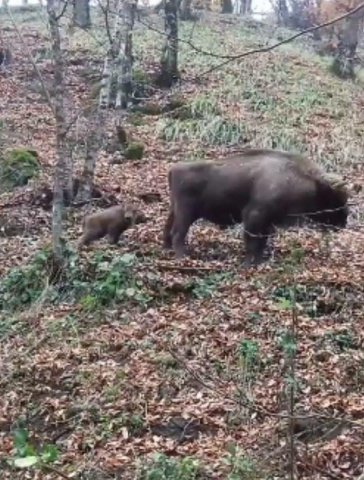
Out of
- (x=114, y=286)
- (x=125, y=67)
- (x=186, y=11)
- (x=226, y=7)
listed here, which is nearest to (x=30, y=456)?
(x=114, y=286)

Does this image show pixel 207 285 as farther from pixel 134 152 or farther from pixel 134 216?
pixel 134 152

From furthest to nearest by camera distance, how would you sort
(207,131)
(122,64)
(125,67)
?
1. (125,67)
2. (122,64)
3. (207,131)

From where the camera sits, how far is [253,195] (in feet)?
37.9

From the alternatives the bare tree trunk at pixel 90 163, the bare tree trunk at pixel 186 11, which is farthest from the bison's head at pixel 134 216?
the bare tree trunk at pixel 186 11

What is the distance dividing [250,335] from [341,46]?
20751 millimetres

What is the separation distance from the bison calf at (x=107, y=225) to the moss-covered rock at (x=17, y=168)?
4.10 m

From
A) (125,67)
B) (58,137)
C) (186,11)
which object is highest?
(58,137)

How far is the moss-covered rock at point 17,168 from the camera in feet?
53.2

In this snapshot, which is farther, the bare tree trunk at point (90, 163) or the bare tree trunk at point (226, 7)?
the bare tree trunk at point (226, 7)

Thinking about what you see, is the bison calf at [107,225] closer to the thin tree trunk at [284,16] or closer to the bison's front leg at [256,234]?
the bison's front leg at [256,234]

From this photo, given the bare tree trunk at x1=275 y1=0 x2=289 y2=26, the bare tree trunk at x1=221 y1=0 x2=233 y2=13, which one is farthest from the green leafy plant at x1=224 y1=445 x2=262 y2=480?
the bare tree trunk at x1=275 y1=0 x2=289 y2=26

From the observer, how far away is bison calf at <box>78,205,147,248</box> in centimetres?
1235

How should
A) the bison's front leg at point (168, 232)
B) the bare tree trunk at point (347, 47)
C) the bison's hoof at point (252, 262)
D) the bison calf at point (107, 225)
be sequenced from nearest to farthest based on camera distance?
the bison's hoof at point (252, 262), the bison's front leg at point (168, 232), the bison calf at point (107, 225), the bare tree trunk at point (347, 47)

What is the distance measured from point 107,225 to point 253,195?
2.25 meters
